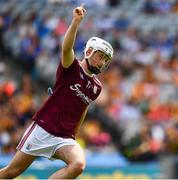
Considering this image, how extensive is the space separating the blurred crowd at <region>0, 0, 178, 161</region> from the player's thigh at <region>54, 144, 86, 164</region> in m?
6.14

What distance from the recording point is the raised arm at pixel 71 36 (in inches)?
348

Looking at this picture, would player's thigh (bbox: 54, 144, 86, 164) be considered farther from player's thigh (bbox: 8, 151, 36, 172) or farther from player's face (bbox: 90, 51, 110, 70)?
player's face (bbox: 90, 51, 110, 70)

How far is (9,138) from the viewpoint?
51.0ft

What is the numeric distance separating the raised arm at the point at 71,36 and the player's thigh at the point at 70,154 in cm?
86

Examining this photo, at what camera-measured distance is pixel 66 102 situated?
9297 millimetres

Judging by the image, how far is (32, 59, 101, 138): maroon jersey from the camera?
929 cm

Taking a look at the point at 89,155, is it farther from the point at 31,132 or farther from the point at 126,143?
the point at 31,132

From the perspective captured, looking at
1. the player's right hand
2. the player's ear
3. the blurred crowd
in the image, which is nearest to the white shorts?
the player's ear

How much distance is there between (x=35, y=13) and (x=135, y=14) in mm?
2466

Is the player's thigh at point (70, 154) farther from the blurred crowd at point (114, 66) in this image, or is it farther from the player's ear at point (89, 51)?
the blurred crowd at point (114, 66)

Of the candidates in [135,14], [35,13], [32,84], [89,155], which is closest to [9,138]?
[89,155]

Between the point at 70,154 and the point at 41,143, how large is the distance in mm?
399

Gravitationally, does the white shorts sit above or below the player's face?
below

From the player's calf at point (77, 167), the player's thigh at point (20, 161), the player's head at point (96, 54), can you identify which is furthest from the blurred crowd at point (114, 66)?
the player's calf at point (77, 167)
